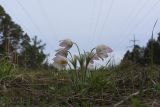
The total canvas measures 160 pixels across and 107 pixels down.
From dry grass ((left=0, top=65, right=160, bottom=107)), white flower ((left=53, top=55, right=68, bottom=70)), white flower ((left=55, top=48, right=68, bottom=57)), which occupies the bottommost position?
dry grass ((left=0, top=65, right=160, bottom=107))

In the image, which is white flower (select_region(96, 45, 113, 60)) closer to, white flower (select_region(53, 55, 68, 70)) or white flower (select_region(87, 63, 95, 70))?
white flower (select_region(87, 63, 95, 70))

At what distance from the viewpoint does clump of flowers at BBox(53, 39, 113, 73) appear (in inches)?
211

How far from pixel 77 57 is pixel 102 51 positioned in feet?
0.86

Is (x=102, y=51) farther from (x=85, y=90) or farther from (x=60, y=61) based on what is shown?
(x=85, y=90)

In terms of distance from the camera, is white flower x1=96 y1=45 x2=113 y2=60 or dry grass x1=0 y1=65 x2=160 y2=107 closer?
dry grass x1=0 y1=65 x2=160 y2=107

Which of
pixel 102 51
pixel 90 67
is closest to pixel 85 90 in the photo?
pixel 90 67

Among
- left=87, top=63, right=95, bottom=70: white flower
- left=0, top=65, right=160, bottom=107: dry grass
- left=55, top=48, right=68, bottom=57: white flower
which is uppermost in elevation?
left=55, top=48, right=68, bottom=57: white flower

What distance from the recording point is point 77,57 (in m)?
5.36

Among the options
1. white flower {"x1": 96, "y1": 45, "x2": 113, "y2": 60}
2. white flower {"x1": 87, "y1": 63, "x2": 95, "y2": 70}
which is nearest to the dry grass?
white flower {"x1": 87, "y1": 63, "x2": 95, "y2": 70}

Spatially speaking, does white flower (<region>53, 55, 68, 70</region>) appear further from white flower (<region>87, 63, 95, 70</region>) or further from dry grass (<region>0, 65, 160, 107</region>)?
white flower (<region>87, 63, 95, 70</region>)

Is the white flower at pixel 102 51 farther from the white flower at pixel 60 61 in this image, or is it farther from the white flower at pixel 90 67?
the white flower at pixel 60 61

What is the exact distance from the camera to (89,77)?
5250 mm

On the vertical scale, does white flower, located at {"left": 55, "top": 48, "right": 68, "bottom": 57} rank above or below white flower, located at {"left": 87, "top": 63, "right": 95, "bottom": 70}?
above

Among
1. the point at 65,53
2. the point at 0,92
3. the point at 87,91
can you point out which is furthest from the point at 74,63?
the point at 0,92
